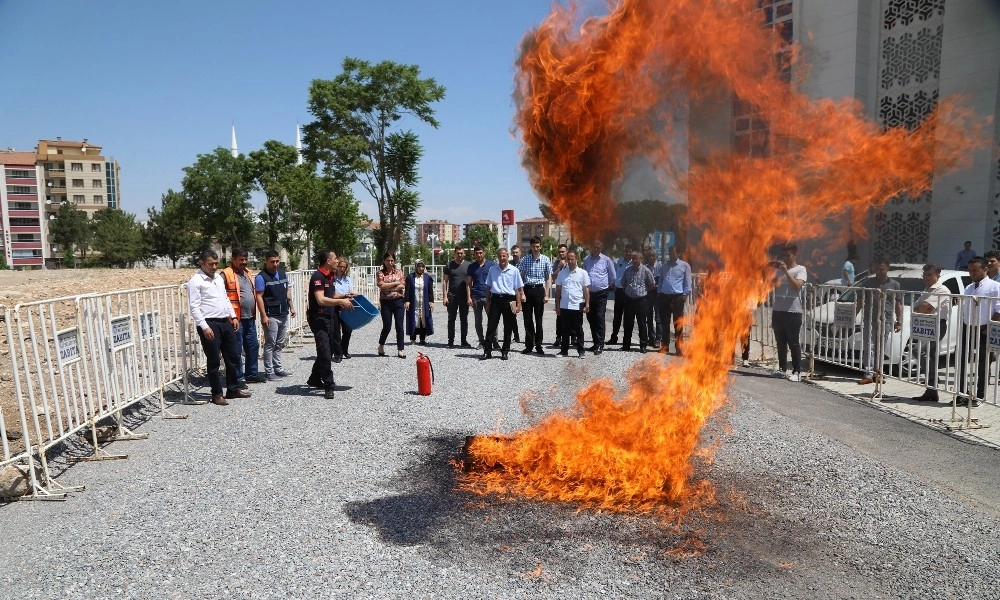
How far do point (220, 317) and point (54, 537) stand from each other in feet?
13.4

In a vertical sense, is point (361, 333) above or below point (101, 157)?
below

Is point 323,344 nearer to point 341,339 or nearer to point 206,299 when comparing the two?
point 206,299

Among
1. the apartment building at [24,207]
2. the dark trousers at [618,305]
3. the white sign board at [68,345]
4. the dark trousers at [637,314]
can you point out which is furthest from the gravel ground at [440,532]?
the apartment building at [24,207]

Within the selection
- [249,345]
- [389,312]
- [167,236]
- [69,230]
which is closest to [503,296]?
[389,312]

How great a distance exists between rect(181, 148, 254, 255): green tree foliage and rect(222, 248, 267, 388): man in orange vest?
41.0 m

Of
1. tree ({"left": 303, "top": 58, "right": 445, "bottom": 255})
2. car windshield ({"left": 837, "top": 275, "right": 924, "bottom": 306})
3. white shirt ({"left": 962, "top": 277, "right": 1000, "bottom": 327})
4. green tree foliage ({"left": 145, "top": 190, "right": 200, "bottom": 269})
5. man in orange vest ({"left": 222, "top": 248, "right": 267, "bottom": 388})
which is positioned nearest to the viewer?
white shirt ({"left": 962, "top": 277, "right": 1000, "bottom": 327})

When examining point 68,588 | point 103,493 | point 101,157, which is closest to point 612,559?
point 68,588

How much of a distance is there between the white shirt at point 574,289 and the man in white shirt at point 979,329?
5932 millimetres

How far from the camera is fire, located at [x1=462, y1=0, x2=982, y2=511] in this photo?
5137 mm

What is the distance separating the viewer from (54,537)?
412 cm

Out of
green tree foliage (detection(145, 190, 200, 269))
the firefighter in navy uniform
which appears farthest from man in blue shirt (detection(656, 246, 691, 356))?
green tree foliage (detection(145, 190, 200, 269))

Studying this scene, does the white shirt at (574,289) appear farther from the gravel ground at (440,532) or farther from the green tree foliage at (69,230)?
the green tree foliage at (69,230)

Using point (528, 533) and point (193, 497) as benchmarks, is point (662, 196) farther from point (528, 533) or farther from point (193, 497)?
point (193, 497)

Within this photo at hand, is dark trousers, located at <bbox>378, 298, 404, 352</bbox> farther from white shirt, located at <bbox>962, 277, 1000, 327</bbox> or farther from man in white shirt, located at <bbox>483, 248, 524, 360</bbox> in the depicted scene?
white shirt, located at <bbox>962, 277, 1000, 327</bbox>
